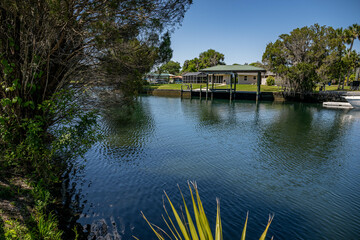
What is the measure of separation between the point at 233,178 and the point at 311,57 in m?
34.3

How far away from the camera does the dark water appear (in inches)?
245

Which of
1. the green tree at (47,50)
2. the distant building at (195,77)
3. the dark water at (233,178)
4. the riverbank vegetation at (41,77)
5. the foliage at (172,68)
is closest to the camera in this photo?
the riverbank vegetation at (41,77)

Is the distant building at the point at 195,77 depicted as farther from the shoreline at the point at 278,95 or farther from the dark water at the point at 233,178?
the dark water at the point at 233,178

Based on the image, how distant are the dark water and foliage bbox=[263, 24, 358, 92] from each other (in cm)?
2070

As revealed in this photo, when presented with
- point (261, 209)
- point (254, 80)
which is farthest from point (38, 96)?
point (254, 80)

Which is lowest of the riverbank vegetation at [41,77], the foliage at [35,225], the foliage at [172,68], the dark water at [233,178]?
the dark water at [233,178]

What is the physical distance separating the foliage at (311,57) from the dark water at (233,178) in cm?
2070

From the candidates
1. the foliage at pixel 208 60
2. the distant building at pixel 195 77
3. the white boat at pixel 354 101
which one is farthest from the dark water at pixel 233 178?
the foliage at pixel 208 60

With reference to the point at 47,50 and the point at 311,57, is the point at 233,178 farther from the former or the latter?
the point at 311,57

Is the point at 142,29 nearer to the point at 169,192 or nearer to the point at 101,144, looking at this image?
the point at 169,192

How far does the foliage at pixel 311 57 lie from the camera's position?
33.7 m

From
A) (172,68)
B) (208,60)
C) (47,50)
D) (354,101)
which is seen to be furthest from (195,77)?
(47,50)

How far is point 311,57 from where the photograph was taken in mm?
35188

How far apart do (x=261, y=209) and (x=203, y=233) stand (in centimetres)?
558
